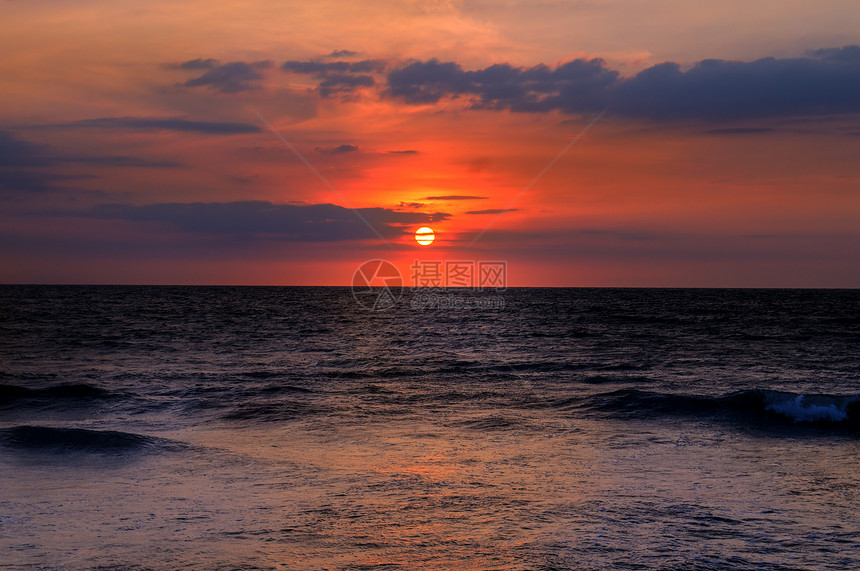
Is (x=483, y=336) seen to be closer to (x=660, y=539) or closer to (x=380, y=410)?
(x=380, y=410)

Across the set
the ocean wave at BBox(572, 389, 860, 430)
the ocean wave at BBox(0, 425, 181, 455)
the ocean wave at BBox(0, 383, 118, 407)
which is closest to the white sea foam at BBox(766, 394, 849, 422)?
the ocean wave at BBox(572, 389, 860, 430)

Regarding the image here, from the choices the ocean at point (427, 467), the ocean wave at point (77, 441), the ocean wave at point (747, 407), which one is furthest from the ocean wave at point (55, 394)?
the ocean wave at point (747, 407)

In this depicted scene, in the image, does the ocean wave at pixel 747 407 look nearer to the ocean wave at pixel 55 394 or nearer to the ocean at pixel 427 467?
the ocean at pixel 427 467

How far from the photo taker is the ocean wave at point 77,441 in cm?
→ 1259

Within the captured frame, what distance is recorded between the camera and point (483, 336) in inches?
1794

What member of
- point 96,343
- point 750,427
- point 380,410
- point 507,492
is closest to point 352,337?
point 96,343

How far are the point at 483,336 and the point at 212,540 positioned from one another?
3850cm

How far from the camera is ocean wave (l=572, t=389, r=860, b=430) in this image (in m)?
16.7

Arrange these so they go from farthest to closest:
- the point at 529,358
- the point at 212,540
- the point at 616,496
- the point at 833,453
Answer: the point at 529,358 < the point at 833,453 < the point at 616,496 < the point at 212,540

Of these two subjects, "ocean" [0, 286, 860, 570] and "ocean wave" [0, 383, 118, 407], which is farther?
"ocean wave" [0, 383, 118, 407]

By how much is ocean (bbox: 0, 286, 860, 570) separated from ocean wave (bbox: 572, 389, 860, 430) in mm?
70

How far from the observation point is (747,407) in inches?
699

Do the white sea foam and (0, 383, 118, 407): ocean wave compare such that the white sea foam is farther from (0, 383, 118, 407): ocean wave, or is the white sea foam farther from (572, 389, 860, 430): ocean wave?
(0, 383, 118, 407): ocean wave

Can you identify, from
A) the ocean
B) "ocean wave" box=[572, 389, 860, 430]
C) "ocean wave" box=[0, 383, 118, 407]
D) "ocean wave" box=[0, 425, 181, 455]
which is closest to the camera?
the ocean
